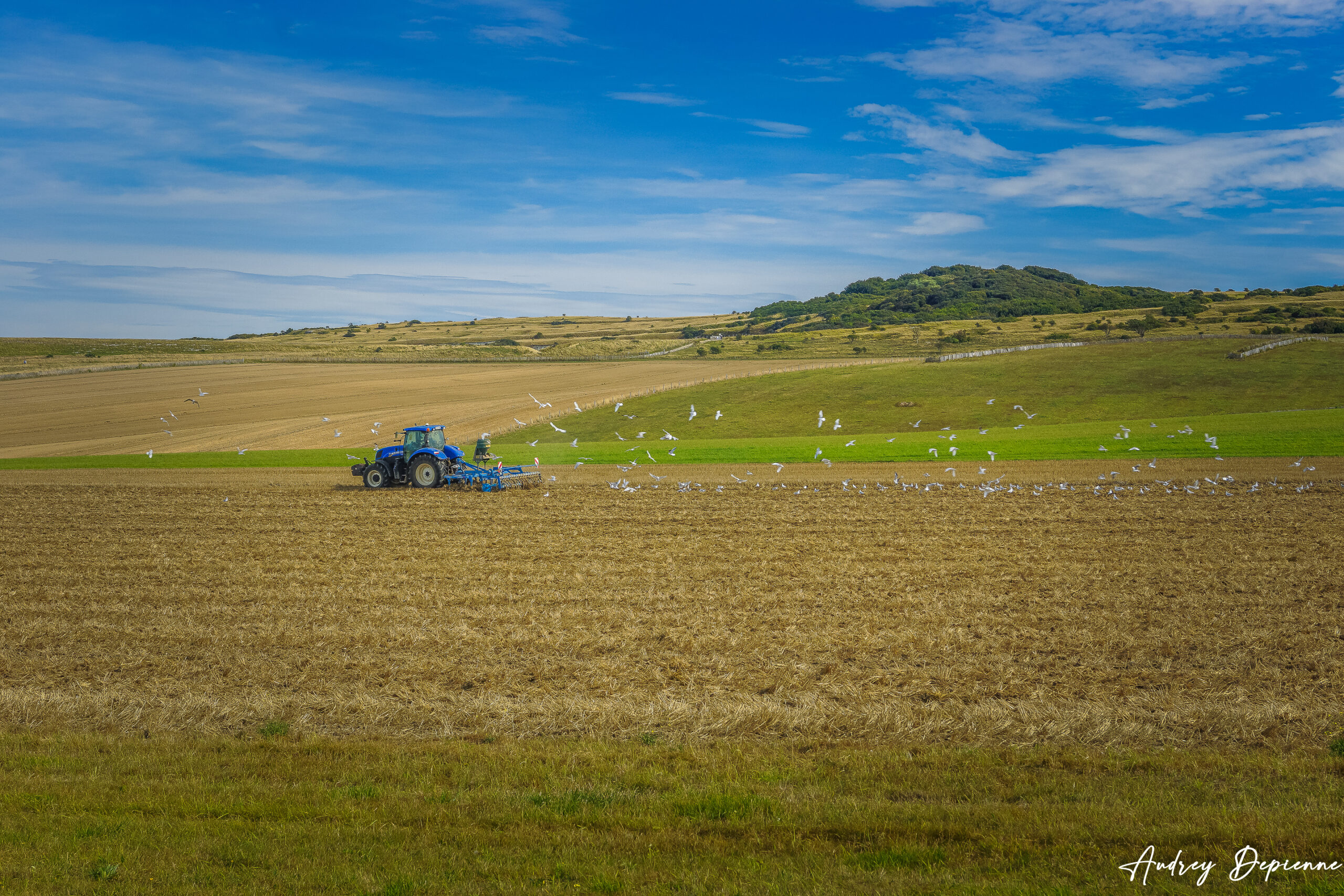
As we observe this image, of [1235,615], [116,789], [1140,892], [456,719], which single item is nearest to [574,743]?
[456,719]

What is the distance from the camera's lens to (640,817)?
6914mm

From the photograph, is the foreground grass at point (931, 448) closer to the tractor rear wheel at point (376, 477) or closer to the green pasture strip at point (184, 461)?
the green pasture strip at point (184, 461)

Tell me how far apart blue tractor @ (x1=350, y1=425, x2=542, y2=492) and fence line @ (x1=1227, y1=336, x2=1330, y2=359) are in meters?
50.8

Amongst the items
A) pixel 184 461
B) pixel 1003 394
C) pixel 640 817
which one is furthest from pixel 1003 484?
pixel 184 461

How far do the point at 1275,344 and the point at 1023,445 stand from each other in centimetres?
3258

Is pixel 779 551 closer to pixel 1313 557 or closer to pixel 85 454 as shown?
pixel 1313 557

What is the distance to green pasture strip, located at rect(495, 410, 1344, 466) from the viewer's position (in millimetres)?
36688

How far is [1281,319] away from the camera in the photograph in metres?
83.0

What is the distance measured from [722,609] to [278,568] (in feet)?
32.9

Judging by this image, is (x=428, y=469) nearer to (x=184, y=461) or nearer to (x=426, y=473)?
(x=426, y=473)

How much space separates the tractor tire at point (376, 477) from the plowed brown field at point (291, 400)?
57.3ft

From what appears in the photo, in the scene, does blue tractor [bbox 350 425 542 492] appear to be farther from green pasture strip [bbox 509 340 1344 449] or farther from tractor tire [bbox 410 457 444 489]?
green pasture strip [bbox 509 340 1344 449]

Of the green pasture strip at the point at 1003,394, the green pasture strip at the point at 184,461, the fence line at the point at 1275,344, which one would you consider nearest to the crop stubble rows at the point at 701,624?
the green pasture strip at the point at 184,461

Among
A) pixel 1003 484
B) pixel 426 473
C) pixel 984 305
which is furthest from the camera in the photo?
pixel 984 305
